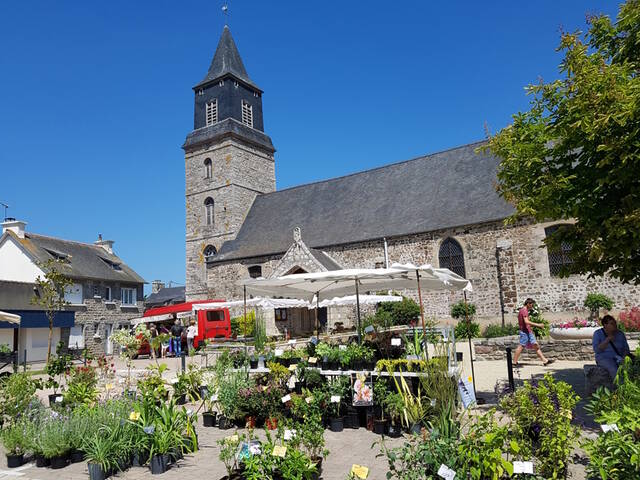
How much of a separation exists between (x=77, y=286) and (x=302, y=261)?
15829mm

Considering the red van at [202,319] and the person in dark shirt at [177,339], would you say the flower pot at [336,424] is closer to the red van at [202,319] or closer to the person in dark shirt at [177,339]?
the person in dark shirt at [177,339]

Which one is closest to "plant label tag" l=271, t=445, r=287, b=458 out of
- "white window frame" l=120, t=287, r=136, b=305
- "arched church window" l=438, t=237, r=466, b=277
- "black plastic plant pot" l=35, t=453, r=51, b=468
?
"black plastic plant pot" l=35, t=453, r=51, b=468

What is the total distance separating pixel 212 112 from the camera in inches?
1286

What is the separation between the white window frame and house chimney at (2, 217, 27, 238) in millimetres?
7229

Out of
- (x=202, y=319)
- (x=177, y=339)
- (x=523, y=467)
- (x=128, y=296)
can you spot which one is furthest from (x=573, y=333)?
(x=128, y=296)

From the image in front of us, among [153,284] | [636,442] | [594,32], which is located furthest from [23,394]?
[153,284]

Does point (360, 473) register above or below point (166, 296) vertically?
below


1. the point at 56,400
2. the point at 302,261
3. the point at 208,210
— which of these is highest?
the point at 208,210

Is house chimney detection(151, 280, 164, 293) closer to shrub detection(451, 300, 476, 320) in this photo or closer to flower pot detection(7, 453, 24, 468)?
shrub detection(451, 300, 476, 320)

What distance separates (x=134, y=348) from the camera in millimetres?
13875

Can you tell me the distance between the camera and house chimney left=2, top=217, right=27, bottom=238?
29.1 metres

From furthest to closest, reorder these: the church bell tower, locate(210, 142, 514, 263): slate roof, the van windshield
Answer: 1. the church bell tower
2. the van windshield
3. locate(210, 142, 514, 263): slate roof

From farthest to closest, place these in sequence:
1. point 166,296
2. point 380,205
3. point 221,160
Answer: point 166,296 → point 221,160 → point 380,205

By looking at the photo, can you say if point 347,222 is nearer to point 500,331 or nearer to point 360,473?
point 500,331
